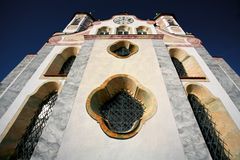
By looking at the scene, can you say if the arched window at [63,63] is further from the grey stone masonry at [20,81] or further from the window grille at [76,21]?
the window grille at [76,21]

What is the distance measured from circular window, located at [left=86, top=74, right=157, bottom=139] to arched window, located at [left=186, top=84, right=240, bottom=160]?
2.27 metres

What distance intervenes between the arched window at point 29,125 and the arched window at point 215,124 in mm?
6268

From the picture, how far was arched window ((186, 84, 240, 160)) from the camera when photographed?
532cm

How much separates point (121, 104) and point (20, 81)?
487cm

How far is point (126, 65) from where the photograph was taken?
7.55 metres

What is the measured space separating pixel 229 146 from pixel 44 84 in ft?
25.3

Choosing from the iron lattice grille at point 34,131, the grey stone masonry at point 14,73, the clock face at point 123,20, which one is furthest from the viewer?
the clock face at point 123,20

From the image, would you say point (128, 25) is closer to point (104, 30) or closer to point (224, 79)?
point (104, 30)

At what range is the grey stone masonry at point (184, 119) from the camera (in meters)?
4.43

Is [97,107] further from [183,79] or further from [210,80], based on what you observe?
[210,80]

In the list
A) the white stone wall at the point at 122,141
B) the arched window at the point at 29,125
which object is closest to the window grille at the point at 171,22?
the white stone wall at the point at 122,141

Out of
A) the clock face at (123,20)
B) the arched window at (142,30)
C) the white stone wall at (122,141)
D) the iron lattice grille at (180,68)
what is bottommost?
the white stone wall at (122,141)

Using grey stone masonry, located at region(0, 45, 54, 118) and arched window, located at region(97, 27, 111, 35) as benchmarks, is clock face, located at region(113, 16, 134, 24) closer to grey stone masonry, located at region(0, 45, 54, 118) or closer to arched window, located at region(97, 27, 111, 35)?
arched window, located at region(97, 27, 111, 35)

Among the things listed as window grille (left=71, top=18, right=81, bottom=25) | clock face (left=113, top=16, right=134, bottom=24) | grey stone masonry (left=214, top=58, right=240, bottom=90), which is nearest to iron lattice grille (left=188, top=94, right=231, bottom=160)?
grey stone masonry (left=214, top=58, right=240, bottom=90)
